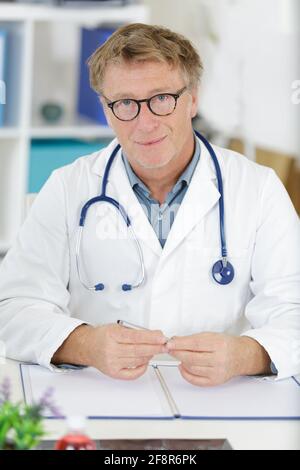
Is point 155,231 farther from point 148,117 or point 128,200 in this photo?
point 148,117

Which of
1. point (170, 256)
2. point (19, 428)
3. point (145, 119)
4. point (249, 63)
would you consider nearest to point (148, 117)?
point (145, 119)

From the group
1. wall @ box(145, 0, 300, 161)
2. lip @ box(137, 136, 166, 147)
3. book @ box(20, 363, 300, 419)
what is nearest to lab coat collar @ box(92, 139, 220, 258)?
lip @ box(137, 136, 166, 147)

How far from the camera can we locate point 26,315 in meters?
1.41

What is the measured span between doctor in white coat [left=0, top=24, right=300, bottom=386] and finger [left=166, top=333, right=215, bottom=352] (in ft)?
0.57

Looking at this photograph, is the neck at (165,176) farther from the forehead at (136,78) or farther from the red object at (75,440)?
the red object at (75,440)

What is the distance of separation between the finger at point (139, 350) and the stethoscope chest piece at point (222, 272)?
31cm

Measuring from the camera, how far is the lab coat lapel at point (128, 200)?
5.08 feet

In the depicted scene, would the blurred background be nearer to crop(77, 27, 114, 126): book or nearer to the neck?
crop(77, 27, 114, 126): book

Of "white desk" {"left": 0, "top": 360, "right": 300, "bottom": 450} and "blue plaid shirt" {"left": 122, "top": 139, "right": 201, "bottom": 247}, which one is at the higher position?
"blue plaid shirt" {"left": 122, "top": 139, "right": 201, "bottom": 247}

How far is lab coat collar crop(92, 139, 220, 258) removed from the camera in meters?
1.54

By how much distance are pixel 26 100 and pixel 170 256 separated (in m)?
1.77

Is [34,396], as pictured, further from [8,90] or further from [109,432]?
[8,90]
